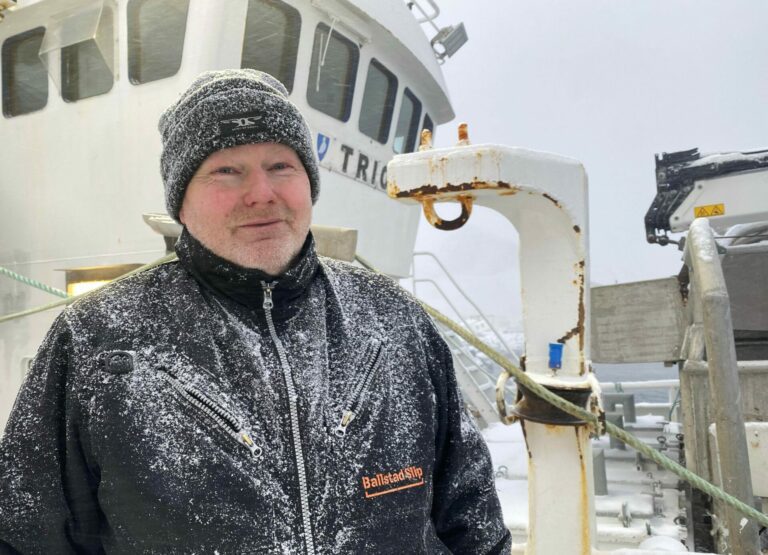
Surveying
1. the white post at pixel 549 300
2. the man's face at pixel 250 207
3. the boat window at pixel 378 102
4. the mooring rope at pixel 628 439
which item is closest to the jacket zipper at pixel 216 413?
the man's face at pixel 250 207

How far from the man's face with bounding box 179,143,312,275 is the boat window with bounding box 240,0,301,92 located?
3192mm

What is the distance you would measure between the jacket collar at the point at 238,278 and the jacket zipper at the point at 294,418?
21 millimetres

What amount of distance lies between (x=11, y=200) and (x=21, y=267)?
0.58 meters

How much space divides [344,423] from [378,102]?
466 cm

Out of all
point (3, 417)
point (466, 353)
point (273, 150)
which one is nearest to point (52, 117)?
point (3, 417)

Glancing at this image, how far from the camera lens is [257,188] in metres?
1.29

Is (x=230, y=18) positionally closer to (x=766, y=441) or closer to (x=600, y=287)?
(x=600, y=287)

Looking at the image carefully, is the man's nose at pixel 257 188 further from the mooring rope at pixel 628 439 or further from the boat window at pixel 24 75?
the boat window at pixel 24 75

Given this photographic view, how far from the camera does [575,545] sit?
6.60 ft

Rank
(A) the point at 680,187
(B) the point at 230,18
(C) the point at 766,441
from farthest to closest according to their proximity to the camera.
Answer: (A) the point at 680,187 → (B) the point at 230,18 → (C) the point at 766,441

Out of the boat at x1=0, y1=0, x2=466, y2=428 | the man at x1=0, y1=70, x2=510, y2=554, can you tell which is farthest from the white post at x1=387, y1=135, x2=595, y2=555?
the boat at x1=0, y1=0, x2=466, y2=428

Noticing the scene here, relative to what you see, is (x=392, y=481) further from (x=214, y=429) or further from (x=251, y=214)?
(x=251, y=214)

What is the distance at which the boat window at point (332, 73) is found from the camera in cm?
454

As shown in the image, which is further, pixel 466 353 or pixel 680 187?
pixel 466 353
